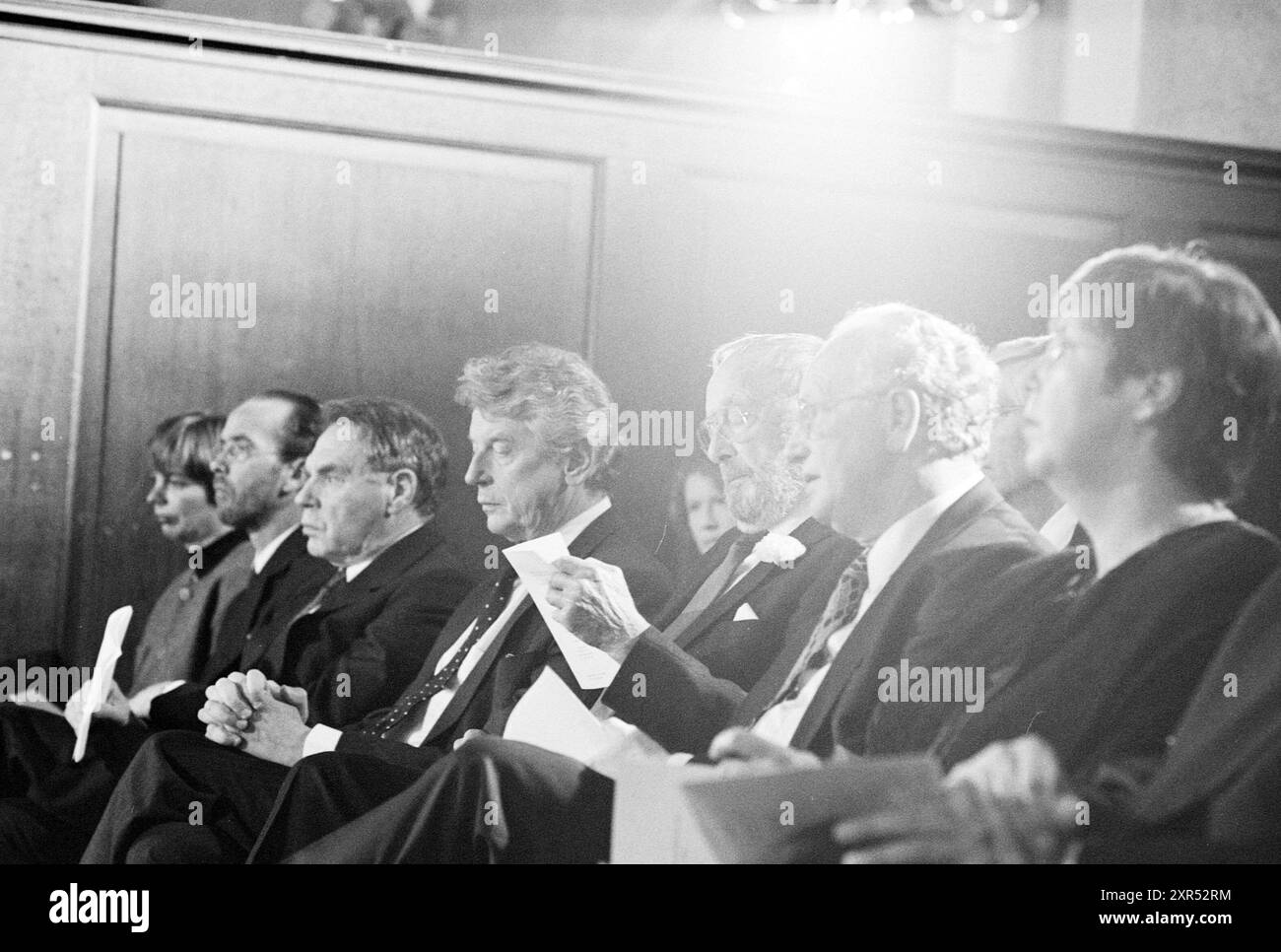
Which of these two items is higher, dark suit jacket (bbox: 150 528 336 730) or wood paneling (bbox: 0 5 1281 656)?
wood paneling (bbox: 0 5 1281 656)

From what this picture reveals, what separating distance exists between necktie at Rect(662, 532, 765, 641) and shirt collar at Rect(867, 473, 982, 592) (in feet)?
0.89

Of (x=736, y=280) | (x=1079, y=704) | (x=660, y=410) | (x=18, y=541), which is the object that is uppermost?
(x=736, y=280)

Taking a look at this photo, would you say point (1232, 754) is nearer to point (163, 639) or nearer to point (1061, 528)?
point (1061, 528)

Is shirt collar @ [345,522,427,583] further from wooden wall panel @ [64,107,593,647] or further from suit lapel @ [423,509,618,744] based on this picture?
suit lapel @ [423,509,618,744]

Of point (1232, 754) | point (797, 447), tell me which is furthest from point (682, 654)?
point (1232, 754)

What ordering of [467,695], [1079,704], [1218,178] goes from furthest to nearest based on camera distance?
[1218,178], [467,695], [1079,704]

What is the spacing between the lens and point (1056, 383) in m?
3.53

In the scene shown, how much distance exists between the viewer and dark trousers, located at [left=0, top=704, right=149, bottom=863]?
347 cm

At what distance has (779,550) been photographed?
11.7ft

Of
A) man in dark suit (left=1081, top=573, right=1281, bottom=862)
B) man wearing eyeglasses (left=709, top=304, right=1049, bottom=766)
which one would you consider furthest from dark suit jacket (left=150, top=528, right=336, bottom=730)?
man in dark suit (left=1081, top=573, right=1281, bottom=862)

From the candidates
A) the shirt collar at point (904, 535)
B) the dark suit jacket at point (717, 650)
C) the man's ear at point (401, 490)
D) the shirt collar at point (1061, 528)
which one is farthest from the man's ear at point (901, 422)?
the man's ear at point (401, 490)
